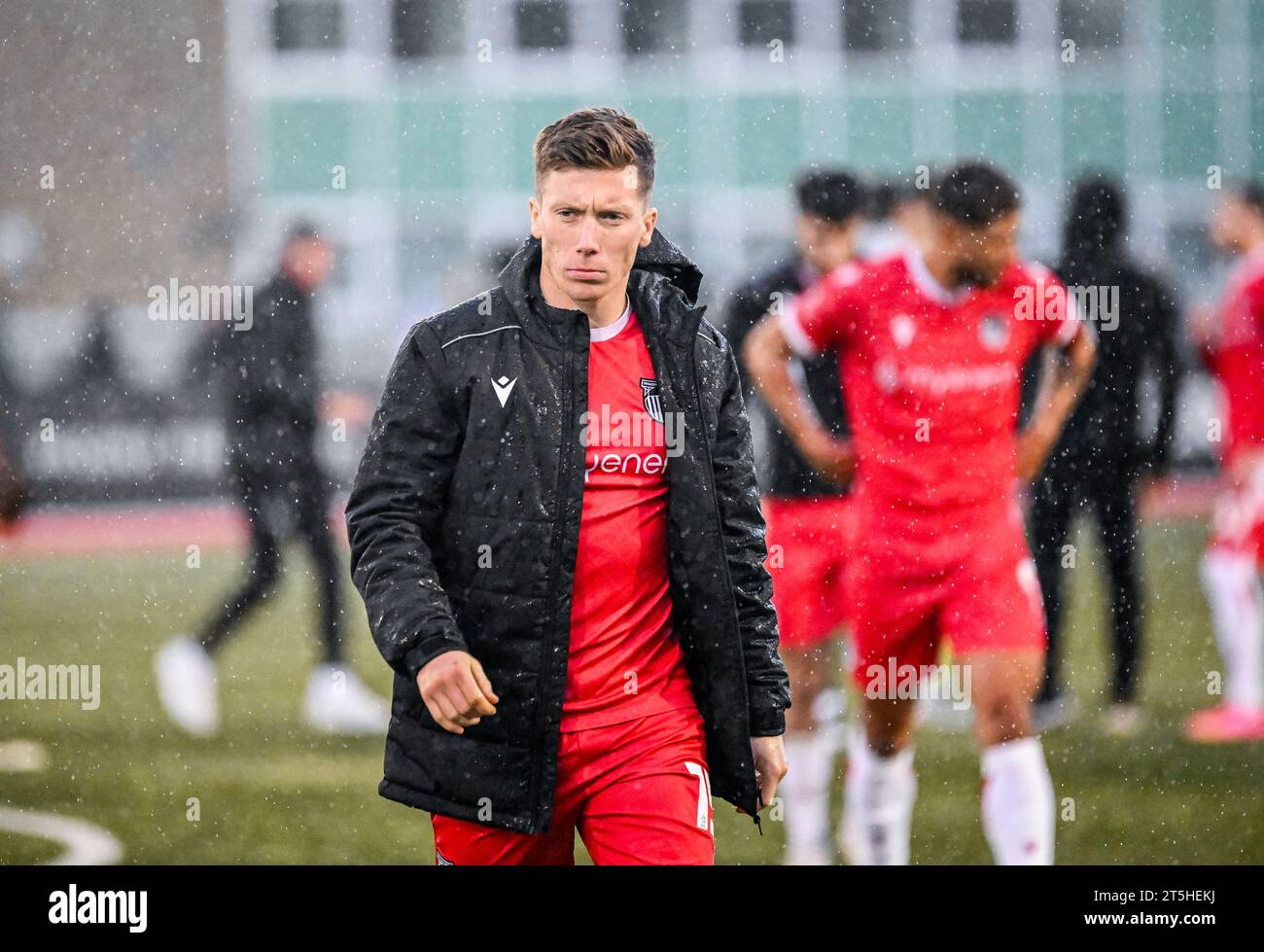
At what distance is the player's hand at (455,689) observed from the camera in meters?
2.45

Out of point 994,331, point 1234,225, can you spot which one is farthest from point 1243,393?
point 994,331

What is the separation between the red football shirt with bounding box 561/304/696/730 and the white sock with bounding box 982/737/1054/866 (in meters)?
1.33

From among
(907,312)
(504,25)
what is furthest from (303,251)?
(504,25)

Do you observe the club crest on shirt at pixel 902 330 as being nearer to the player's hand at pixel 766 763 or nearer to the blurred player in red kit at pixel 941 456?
the blurred player in red kit at pixel 941 456

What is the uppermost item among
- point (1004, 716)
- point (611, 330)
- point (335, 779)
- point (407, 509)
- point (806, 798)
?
point (611, 330)

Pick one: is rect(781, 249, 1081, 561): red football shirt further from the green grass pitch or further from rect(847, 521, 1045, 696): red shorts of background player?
the green grass pitch

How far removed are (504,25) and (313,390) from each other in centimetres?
554

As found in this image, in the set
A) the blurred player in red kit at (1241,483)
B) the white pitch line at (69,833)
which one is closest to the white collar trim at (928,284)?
the blurred player in red kit at (1241,483)

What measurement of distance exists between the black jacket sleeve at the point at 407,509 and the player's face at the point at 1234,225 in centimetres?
451

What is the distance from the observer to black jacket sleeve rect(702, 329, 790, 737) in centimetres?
279

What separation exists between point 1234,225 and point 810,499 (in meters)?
2.57

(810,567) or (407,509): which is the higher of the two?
(407,509)

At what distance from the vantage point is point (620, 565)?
2742 millimetres

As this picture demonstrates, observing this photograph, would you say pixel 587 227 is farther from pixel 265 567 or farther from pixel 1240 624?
pixel 1240 624
